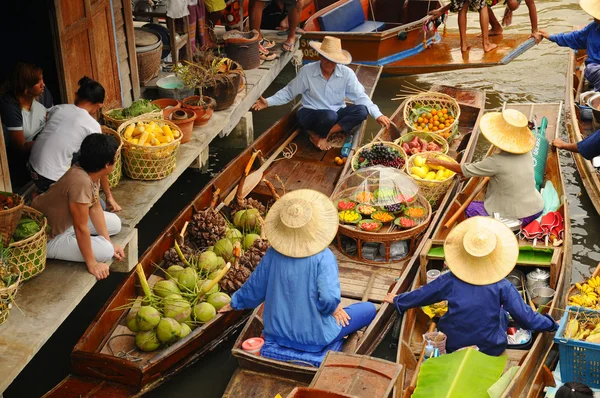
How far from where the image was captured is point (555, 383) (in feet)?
16.7

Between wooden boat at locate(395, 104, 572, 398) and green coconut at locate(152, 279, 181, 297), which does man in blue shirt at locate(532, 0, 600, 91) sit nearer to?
wooden boat at locate(395, 104, 572, 398)

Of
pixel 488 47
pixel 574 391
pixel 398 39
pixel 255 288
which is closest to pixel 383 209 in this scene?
pixel 255 288

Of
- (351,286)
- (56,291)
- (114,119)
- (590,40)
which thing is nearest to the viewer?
(56,291)

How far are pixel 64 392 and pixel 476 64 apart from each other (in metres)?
7.55

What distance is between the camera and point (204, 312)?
19.1 ft

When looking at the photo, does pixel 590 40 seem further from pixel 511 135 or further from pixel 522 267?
pixel 522 267

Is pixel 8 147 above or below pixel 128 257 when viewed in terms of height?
above

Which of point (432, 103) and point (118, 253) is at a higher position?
point (118, 253)

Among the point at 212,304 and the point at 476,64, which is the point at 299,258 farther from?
the point at 476,64

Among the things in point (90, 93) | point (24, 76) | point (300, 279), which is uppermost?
point (24, 76)

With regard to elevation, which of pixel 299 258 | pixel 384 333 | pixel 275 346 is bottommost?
pixel 384 333

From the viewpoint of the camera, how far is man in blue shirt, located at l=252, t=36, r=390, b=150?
Answer: 8031 mm

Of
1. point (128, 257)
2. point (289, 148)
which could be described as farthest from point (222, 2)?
point (128, 257)

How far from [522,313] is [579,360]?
47 cm
